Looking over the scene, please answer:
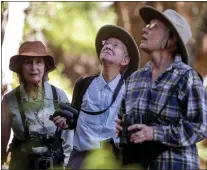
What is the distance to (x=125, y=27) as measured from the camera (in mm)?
2568

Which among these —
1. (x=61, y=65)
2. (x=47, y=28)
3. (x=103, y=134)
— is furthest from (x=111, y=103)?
(x=47, y=28)

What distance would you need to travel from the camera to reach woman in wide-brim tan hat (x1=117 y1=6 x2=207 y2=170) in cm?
192

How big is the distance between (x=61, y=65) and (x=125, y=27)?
1.09 feet

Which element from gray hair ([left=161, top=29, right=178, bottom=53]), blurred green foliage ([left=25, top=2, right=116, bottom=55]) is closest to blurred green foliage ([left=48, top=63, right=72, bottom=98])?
blurred green foliage ([left=25, top=2, right=116, bottom=55])

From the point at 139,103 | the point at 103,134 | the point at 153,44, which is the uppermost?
the point at 153,44

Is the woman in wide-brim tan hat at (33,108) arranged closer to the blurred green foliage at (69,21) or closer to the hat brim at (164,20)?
the blurred green foliage at (69,21)

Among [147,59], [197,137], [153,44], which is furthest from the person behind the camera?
[147,59]

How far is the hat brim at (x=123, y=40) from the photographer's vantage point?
2.44m

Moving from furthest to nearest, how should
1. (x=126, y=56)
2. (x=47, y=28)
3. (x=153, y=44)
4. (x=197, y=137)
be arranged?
1. (x=47, y=28)
2. (x=126, y=56)
3. (x=153, y=44)
4. (x=197, y=137)

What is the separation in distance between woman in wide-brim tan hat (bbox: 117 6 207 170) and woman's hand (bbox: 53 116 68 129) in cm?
49

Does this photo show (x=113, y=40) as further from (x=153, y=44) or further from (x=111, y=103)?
(x=153, y=44)

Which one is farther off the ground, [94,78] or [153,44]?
[153,44]

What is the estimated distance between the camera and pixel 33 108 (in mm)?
2584

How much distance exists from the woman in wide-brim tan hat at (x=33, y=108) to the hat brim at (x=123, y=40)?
0.24 meters
